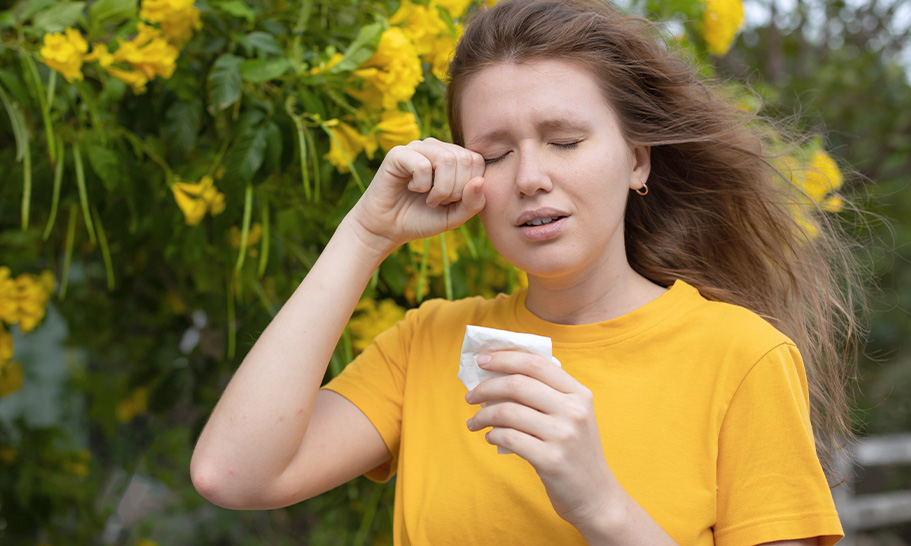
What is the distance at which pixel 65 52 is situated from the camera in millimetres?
1274

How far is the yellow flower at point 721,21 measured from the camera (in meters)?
1.94

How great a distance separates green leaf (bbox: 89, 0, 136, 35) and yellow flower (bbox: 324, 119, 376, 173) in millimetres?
390

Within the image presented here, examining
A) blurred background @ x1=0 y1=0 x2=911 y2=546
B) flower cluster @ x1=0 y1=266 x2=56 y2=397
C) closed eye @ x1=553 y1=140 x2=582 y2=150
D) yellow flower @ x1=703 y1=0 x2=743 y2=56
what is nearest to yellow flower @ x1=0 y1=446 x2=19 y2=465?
blurred background @ x1=0 y1=0 x2=911 y2=546

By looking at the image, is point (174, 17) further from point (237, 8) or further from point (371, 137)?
point (371, 137)

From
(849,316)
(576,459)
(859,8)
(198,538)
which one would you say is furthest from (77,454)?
(859,8)

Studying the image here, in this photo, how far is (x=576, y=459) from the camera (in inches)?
33.5

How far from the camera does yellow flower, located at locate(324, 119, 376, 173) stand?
Answer: 1.32 meters

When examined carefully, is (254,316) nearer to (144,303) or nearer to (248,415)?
(248,415)

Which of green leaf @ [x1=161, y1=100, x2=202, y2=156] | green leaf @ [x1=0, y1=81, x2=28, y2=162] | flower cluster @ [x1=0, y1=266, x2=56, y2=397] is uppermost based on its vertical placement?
green leaf @ [x1=161, y1=100, x2=202, y2=156]

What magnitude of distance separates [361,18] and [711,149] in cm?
69

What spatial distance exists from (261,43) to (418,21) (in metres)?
0.28

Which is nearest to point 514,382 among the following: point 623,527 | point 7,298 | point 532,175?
point 623,527

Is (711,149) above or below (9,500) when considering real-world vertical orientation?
above

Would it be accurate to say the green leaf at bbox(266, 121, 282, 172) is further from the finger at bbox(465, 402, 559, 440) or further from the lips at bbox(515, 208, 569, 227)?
the finger at bbox(465, 402, 559, 440)
